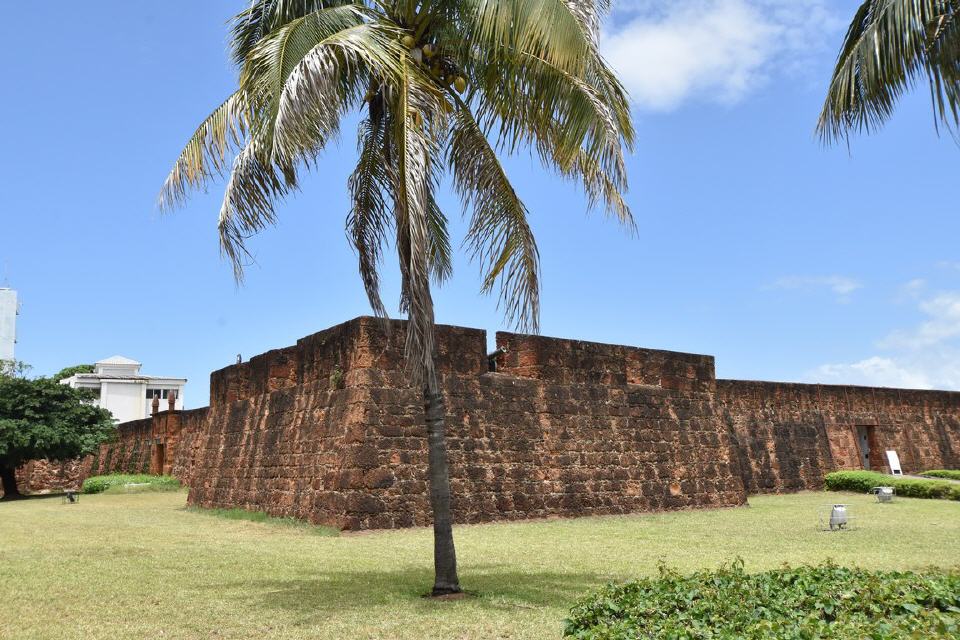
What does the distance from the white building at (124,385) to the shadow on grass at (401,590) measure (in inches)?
1866

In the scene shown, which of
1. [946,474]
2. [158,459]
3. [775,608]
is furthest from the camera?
A: [158,459]

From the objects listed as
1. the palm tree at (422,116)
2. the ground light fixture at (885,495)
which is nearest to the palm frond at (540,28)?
the palm tree at (422,116)

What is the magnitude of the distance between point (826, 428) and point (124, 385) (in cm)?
4457

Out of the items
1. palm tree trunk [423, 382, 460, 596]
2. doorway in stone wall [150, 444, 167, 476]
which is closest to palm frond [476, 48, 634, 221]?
palm tree trunk [423, 382, 460, 596]

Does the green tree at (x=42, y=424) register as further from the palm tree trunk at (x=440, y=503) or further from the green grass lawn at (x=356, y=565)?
the palm tree trunk at (x=440, y=503)

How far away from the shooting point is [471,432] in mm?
11695

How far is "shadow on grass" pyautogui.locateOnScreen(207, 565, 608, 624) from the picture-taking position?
5.66 metres

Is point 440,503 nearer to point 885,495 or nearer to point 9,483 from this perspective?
point 885,495

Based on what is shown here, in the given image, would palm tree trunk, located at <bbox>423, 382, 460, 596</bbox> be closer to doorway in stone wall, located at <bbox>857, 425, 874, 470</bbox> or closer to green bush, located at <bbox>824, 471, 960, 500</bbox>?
green bush, located at <bbox>824, 471, 960, 500</bbox>

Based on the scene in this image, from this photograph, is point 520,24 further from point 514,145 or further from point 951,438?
point 951,438

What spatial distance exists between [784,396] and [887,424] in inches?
162

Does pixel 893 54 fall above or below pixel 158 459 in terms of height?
above

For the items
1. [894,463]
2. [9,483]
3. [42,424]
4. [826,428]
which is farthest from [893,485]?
[9,483]

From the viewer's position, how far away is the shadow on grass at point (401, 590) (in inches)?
223
